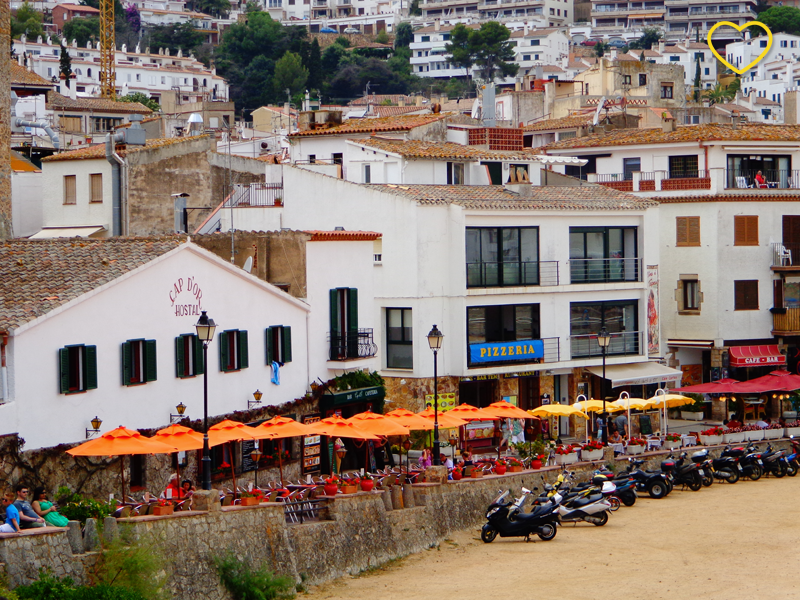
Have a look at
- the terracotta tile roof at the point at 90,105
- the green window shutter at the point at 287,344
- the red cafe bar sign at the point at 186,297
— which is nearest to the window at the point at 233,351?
the red cafe bar sign at the point at 186,297

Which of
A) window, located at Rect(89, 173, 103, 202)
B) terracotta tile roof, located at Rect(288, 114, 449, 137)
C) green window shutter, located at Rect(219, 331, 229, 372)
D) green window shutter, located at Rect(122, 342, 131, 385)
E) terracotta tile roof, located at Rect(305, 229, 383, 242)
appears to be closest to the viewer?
green window shutter, located at Rect(122, 342, 131, 385)

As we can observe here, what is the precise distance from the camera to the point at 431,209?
47.1 metres

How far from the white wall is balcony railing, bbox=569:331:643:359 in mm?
12298

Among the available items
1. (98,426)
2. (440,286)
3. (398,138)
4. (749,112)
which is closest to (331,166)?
(398,138)

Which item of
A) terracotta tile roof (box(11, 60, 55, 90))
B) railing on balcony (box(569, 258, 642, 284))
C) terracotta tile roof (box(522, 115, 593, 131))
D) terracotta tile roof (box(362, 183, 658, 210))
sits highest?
terracotta tile roof (box(11, 60, 55, 90))

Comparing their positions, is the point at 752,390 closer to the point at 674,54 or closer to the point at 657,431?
the point at 657,431

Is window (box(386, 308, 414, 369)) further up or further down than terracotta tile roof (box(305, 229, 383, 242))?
further down

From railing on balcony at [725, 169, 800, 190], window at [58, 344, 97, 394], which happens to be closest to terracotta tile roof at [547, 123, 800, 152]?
railing on balcony at [725, 169, 800, 190]

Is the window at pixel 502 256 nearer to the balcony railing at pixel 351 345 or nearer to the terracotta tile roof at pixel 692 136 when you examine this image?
the balcony railing at pixel 351 345

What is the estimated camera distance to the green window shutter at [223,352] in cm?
3800

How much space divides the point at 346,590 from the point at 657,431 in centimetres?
2375

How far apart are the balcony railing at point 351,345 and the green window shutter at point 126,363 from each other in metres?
10.4

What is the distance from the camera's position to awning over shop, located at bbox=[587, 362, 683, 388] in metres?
51.0

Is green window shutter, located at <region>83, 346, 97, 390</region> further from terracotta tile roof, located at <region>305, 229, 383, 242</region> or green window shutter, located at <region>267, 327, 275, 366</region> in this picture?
terracotta tile roof, located at <region>305, 229, 383, 242</region>
